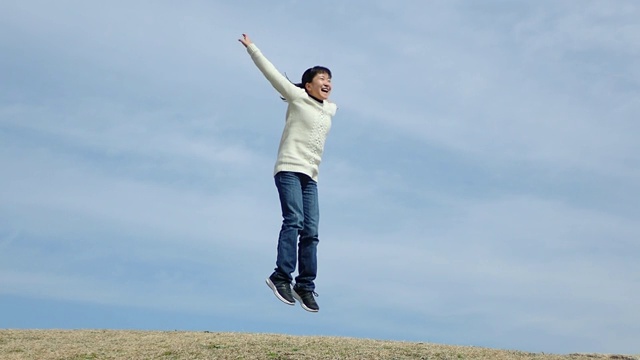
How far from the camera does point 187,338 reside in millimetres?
13625

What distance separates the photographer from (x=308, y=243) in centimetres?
1202

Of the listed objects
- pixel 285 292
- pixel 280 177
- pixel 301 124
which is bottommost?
pixel 285 292

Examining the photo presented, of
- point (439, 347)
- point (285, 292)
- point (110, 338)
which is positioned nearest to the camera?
point (285, 292)

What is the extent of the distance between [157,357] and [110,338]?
248 centimetres

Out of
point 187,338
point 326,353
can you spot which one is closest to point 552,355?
point 326,353

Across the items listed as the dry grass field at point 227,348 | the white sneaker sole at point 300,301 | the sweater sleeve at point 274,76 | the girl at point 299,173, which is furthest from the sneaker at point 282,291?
the sweater sleeve at point 274,76

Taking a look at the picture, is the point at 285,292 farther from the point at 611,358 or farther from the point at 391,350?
the point at 611,358

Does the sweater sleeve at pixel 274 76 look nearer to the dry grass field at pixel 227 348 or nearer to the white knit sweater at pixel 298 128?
the white knit sweater at pixel 298 128

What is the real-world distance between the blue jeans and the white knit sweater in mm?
170

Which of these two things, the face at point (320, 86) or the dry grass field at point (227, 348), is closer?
the dry grass field at point (227, 348)

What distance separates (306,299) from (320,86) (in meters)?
3.09

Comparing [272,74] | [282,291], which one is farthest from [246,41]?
[282,291]

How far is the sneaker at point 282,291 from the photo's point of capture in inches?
460

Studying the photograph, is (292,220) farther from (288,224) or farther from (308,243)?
(308,243)
